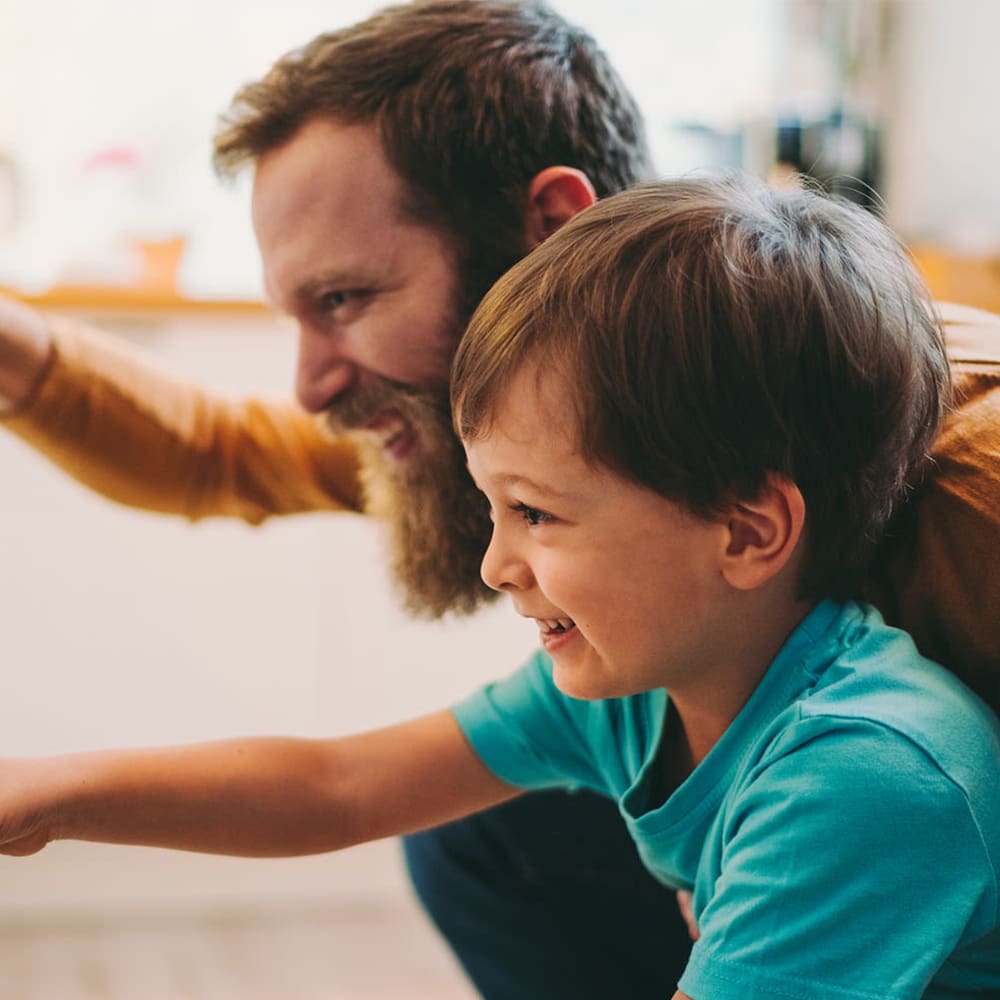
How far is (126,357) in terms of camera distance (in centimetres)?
124

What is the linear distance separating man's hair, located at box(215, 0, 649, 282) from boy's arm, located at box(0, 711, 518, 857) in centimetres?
37

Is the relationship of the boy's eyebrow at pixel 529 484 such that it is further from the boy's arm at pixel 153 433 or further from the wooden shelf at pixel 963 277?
the wooden shelf at pixel 963 277

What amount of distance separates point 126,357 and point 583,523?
0.71 meters

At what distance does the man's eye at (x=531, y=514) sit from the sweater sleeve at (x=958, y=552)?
0.22 metres

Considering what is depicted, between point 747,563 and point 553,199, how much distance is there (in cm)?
39

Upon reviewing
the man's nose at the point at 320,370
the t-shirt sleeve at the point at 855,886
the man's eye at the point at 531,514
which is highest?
the man's eye at the point at 531,514

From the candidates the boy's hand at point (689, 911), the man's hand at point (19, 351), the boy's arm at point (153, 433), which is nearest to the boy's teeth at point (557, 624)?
the boy's hand at point (689, 911)

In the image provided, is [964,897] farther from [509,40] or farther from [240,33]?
[240,33]

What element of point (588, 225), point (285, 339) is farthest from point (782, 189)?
point (285, 339)

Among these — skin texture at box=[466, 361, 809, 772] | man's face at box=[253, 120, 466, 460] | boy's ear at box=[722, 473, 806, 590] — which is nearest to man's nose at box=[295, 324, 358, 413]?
man's face at box=[253, 120, 466, 460]

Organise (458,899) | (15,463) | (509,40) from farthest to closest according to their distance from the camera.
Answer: (15,463) → (458,899) → (509,40)

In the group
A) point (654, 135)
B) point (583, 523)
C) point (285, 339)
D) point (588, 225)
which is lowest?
point (285, 339)

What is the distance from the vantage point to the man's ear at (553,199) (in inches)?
37.4

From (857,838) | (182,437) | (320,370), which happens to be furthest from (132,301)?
(857,838)
